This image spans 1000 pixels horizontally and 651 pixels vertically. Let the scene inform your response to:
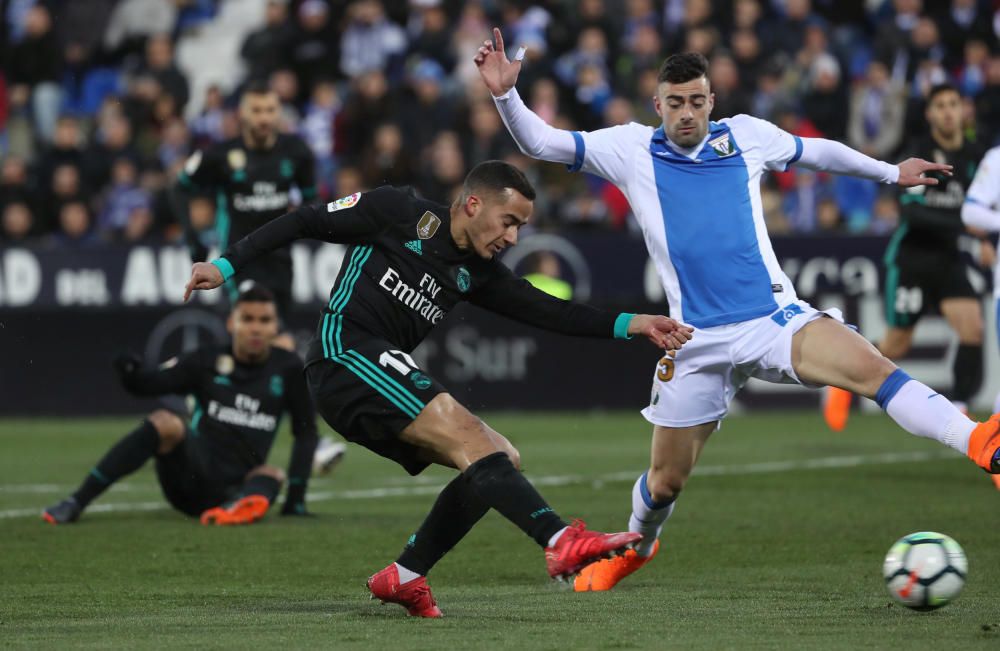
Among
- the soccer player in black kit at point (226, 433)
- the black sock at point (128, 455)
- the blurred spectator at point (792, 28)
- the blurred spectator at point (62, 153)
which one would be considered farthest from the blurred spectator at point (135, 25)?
the black sock at point (128, 455)

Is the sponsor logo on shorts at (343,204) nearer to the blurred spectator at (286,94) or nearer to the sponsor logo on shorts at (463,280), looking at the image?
the sponsor logo on shorts at (463,280)

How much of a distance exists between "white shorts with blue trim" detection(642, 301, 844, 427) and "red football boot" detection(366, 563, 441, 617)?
1.56 metres

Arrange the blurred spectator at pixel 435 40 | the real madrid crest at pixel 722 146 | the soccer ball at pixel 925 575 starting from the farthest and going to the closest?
1. the blurred spectator at pixel 435 40
2. the real madrid crest at pixel 722 146
3. the soccer ball at pixel 925 575

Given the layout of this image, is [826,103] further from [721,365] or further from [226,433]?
[721,365]

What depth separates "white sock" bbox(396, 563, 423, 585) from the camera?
21.4 feet

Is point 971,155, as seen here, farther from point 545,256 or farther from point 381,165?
point 381,165

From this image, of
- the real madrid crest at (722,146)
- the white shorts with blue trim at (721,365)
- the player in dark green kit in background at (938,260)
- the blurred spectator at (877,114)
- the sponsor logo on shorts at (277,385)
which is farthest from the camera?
the blurred spectator at (877,114)

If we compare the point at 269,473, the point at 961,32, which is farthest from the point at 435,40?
the point at 269,473

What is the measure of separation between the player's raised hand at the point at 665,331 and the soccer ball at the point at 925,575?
114 centimetres

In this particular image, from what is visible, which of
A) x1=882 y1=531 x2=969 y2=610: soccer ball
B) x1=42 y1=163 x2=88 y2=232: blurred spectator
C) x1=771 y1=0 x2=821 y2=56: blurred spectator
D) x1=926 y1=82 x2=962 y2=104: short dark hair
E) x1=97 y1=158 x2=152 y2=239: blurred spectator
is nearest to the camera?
x1=882 y1=531 x2=969 y2=610: soccer ball

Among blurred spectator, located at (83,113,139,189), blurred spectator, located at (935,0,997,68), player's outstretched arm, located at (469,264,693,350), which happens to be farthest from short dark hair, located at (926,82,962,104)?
blurred spectator, located at (83,113,139,189)

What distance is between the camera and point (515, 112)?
743cm

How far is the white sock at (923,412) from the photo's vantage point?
691 centimetres

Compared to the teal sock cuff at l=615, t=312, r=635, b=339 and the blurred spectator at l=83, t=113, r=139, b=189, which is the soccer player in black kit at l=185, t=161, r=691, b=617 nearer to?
the teal sock cuff at l=615, t=312, r=635, b=339
